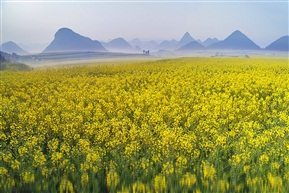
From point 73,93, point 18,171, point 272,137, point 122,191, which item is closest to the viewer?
point 122,191

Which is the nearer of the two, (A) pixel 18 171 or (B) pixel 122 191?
(B) pixel 122 191

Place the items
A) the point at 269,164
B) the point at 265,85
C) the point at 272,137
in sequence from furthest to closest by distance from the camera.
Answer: the point at 265,85 < the point at 272,137 < the point at 269,164

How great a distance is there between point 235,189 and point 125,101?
6.77 metres

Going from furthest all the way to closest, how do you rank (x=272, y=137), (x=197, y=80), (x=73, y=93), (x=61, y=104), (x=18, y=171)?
(x=197, y=80) → (x=73, y=93) → (x=61, y=104) → (x=272, y=137) → (x=18, y=171)

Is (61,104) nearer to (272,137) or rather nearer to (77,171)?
(77,171)

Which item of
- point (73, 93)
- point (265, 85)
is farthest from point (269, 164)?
point (265, 85)

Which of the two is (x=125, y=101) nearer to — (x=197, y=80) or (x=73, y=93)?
(x=73, y=93)

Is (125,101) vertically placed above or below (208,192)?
above

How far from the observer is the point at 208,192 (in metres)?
6.00

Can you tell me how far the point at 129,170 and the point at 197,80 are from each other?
46.0ft

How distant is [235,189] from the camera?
622 centimetres

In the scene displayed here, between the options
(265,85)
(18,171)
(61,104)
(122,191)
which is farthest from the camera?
(265,85)

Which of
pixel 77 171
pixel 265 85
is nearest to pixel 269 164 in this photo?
pixel 77 171

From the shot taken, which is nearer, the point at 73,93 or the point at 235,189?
the point at 235,189
